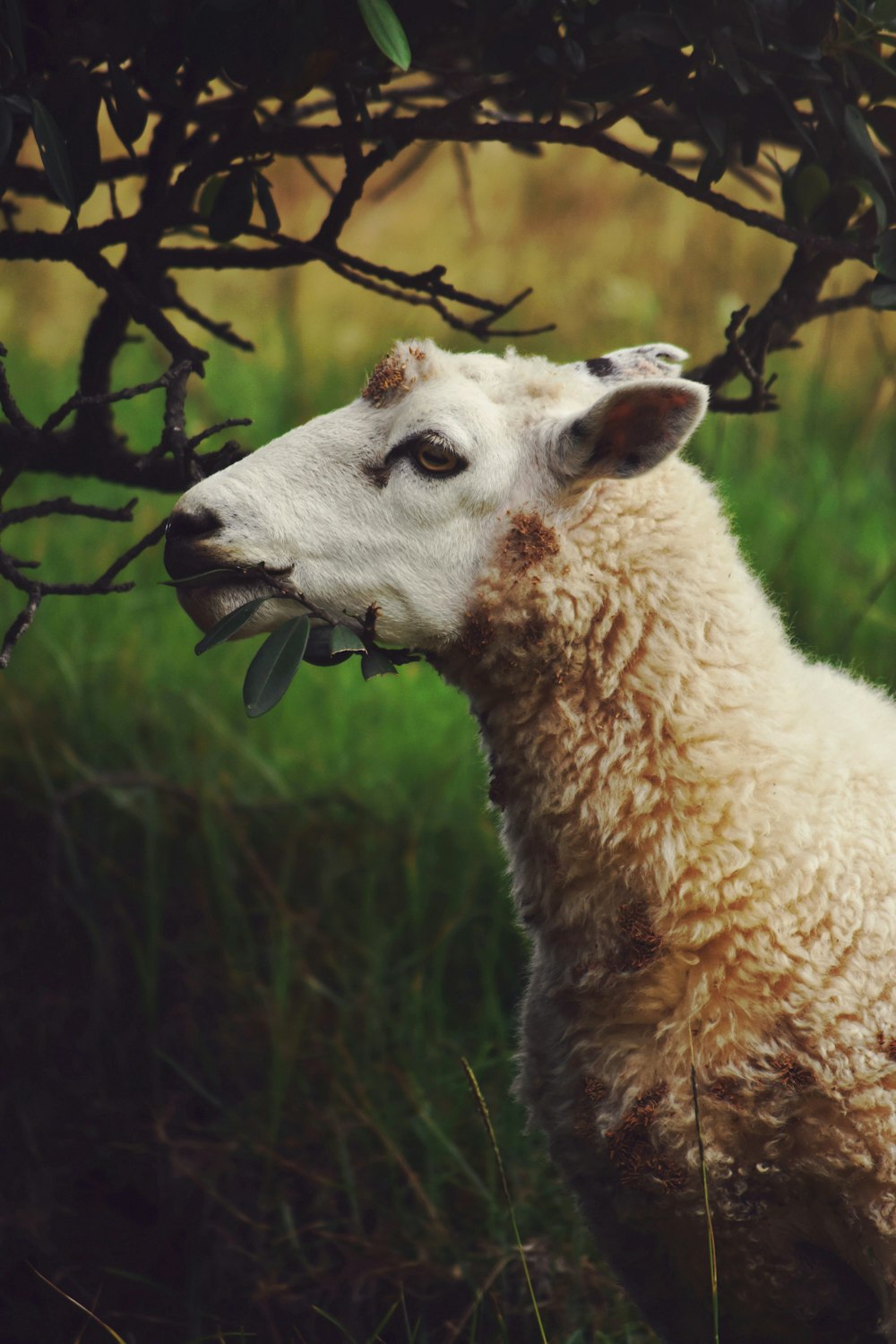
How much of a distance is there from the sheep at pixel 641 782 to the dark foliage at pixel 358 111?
32 cm

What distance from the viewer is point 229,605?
6.32ft

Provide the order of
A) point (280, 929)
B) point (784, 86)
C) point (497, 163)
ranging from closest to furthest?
point (784, 86)
point (280, 929)
point (497, 163)

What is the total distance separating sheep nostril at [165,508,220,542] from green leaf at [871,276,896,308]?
3.45 feet

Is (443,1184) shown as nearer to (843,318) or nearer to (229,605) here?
(229,605)

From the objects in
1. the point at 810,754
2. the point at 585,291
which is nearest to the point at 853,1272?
the point at 810,754

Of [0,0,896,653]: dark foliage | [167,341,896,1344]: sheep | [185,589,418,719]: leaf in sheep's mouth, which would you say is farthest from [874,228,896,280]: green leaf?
[185,589,418,719]: leaf in sheep's mouth

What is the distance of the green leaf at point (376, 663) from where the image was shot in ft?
5.98

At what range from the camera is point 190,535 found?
1902 mm

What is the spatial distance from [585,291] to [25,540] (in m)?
3.95

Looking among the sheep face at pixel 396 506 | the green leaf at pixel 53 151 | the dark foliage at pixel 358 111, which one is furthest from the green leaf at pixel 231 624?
the green leaf at pixel 53 151

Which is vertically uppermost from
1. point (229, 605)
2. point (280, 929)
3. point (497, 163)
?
point (497, 163)

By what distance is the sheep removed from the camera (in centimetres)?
175

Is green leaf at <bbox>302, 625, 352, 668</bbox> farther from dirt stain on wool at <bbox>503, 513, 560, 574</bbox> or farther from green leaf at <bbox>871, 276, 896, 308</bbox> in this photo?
green leaf at <bbox>871, 276, 896, 308</bbox>

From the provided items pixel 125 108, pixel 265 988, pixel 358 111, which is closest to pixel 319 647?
pixel 125 108
